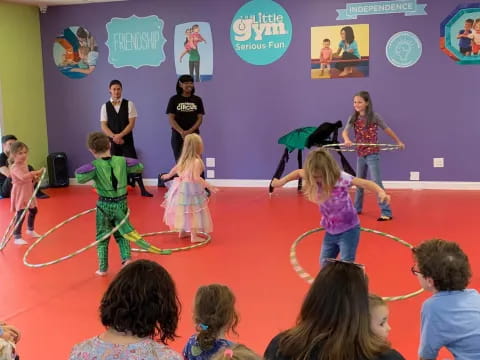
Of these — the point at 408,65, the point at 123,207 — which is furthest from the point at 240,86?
the point at 123,207

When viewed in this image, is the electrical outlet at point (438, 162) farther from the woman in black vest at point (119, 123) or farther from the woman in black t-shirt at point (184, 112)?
the woman in black vest at point (119, 123)

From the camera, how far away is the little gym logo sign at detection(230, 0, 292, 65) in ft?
32.3

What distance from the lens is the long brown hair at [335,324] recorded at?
182cm

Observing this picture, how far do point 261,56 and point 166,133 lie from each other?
7.34 ft

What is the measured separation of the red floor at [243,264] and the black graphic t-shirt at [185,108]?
1417mm

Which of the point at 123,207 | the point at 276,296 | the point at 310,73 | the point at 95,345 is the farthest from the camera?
the point at 310,73

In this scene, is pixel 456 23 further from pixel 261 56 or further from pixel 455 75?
pixel 261 56

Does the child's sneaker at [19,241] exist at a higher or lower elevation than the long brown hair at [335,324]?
lower

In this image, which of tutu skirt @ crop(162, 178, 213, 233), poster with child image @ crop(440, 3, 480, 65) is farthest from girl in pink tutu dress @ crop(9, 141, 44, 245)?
poster with child image @ crop(440, 3, 480, 65)

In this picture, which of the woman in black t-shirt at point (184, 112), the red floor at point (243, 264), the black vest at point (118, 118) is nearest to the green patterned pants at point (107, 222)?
the red floor at point (243, 264)

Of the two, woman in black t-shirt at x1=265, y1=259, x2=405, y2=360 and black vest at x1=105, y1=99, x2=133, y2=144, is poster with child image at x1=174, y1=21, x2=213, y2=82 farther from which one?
woman in black t-shirt at x1=265, y1=259, x2=405, y2=360

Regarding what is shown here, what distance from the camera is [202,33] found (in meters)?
10.2

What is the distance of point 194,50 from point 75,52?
7.76ft

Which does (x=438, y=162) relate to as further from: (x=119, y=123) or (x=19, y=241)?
(x=19, y=241)
